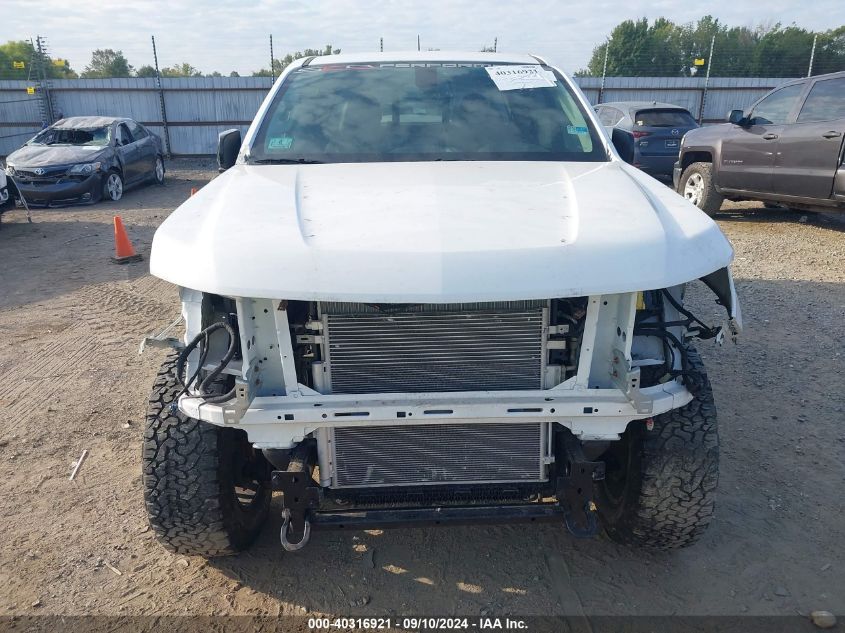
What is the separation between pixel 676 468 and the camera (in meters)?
2.53

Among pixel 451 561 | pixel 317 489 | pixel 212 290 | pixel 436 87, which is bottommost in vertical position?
pixel 451 561

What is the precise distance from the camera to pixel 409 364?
2.29 metres

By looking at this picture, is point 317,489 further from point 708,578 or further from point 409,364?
point 708,578

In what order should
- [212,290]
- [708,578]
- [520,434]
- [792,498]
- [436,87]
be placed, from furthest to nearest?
[436,87], [792,498], [708,578], [520,434], [212,290]

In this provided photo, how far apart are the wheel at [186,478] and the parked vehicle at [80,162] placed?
1044cm

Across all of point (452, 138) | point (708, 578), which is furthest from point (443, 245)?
point (708, 578)

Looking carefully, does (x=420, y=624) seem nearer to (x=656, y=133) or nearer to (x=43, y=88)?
(x=656, y=133)

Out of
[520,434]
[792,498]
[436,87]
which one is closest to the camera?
[520,434]

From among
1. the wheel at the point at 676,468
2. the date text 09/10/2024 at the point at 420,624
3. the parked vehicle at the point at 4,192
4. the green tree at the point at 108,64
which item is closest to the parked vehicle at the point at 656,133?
the wheel at the point at 676,468

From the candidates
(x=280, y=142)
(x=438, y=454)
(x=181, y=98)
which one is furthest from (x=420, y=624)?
(x=181, y=98)

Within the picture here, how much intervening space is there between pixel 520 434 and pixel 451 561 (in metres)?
0.77

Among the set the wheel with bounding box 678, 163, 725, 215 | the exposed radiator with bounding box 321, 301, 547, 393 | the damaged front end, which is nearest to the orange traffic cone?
the damaged front end

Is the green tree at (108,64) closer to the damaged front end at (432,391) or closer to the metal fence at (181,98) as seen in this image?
the metal fence at (181,98)

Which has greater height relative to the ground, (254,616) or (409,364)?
(409,364)
